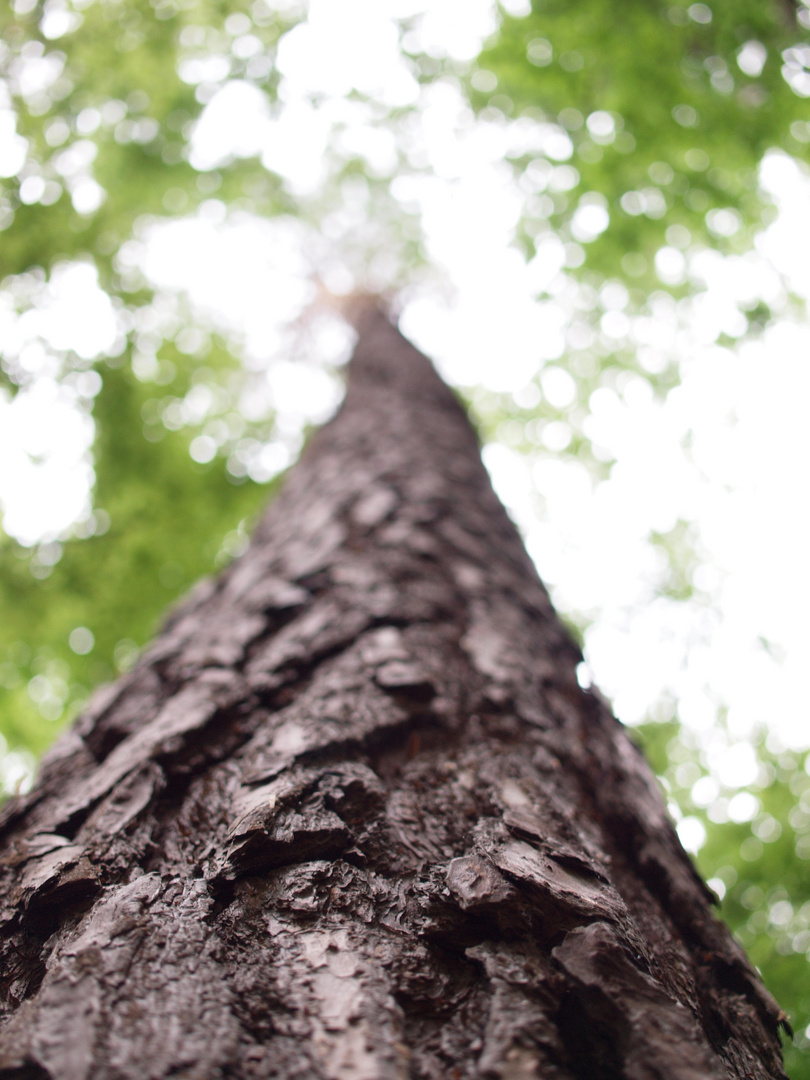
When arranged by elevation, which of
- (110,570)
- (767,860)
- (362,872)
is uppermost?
(362,872)

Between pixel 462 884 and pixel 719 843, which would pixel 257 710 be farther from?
pixel 719 843

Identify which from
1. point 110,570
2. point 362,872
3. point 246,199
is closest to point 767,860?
point 362,872

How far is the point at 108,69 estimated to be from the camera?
4000mm

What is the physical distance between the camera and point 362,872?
2.88ft

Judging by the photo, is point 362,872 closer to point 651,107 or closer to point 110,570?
point 110,570

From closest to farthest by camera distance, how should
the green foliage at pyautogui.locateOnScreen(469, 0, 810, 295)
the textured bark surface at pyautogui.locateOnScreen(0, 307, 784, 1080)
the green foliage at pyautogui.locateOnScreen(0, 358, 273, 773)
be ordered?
the textured bark surface at pyautogui.locateOnScreen(0, 307, 784, 1080)
the green foliage at pyautogui.locateOnScreen(469, 0, 810, 295)
the green foliage at pyautogui.locateOnScreen(0, 358, 273, 773)

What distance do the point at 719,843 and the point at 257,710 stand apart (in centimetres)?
343

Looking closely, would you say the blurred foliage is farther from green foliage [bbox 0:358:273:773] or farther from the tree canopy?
green foliage [bbox 0:358:273:773]

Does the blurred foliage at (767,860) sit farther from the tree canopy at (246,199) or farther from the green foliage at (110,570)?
the green foliage at (110,570)

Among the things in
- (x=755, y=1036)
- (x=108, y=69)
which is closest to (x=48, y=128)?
(x=108, y=69)

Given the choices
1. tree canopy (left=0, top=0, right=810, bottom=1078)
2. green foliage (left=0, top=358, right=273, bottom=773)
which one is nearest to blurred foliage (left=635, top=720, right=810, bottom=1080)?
tree canopy (left=0, top=0, right=810, bottom=1078)

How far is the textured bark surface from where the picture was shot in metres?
0.65

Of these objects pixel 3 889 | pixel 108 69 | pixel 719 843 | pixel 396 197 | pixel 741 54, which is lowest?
pixel 719 843

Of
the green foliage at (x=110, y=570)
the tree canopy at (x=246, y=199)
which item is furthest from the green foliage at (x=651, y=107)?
the green foliage at (x=110, y=570)
